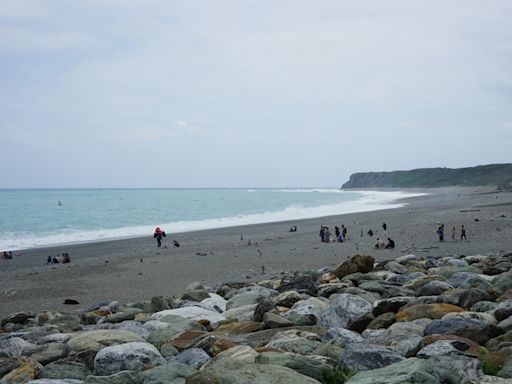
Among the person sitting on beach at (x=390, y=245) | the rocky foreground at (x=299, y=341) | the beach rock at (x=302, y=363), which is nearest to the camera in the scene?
the rocky foreground at (x=299, y=341)

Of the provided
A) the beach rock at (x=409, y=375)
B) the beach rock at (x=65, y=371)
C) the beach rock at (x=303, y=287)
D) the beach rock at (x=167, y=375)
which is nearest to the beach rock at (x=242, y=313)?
the beach rock at (x=303, y=287)

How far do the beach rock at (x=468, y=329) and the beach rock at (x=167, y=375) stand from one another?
290 cm

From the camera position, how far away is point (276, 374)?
4.74 metres

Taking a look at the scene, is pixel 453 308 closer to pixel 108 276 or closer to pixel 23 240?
pixel 108 276

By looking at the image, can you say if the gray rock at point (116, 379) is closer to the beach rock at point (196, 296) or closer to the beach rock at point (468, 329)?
the beach rock at point (468, 329)

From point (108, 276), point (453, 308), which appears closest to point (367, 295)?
point (453, 308)

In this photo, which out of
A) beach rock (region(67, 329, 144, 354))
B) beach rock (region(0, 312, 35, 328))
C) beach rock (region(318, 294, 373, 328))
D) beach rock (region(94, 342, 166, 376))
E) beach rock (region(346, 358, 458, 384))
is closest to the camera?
beach rock (region(346, 358, 458, 384))

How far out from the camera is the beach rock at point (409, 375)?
4.45 metres

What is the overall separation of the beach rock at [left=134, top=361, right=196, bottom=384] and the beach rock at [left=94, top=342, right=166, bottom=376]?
2.48 feet

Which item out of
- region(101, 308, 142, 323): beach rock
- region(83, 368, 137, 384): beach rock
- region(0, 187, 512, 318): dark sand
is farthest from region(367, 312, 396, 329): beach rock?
region(0, 187, 512, 318): dark sand

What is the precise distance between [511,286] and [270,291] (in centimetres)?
461

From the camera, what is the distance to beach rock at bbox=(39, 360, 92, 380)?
5.96 meters

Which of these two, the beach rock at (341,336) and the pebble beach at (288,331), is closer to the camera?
the pebble beach at (288,331)

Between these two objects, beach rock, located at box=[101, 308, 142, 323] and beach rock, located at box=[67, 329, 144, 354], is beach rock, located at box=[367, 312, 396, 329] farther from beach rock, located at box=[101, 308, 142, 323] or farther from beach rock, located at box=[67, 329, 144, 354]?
beach rock, located at box=[101, 308, 142, 323]
